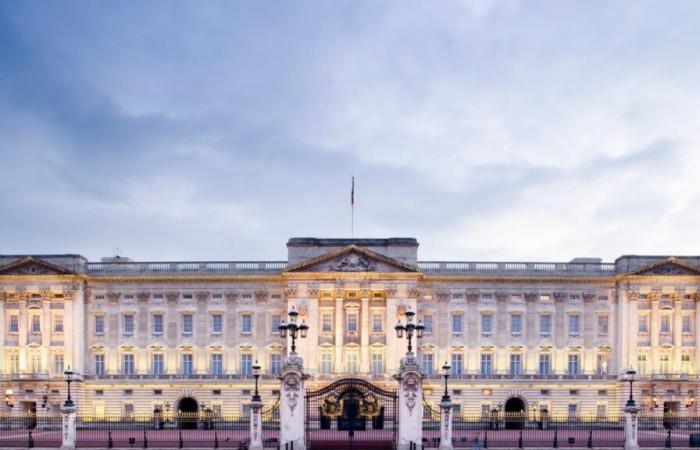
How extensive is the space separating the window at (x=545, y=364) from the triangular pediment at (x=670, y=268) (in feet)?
34.8

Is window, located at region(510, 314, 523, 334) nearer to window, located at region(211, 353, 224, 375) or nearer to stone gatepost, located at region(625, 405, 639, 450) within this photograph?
stone gatepost, located at region(625, 405, 639, 450)

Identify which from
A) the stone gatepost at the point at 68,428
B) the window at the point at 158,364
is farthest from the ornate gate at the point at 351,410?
the window at the point at 158,364

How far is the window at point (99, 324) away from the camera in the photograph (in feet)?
214

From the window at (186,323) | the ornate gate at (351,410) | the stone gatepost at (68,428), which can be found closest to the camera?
the ornate gate at (351,410)

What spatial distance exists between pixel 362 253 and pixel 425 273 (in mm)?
6191

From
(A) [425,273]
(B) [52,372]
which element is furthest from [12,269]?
(A) [425,273]

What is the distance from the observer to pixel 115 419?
197ft

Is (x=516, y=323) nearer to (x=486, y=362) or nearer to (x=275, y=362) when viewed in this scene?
(x=486, y=362)

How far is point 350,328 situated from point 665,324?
28206mm

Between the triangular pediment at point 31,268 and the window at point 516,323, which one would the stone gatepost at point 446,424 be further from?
the triangular pediment at point 31,268

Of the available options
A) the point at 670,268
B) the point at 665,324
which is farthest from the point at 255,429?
the point at 670,268

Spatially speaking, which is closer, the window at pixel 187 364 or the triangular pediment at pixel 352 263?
the triangular pediment at pixel 352 263

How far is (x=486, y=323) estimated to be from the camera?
65375 millimetres

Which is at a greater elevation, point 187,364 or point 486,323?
point 486,323
